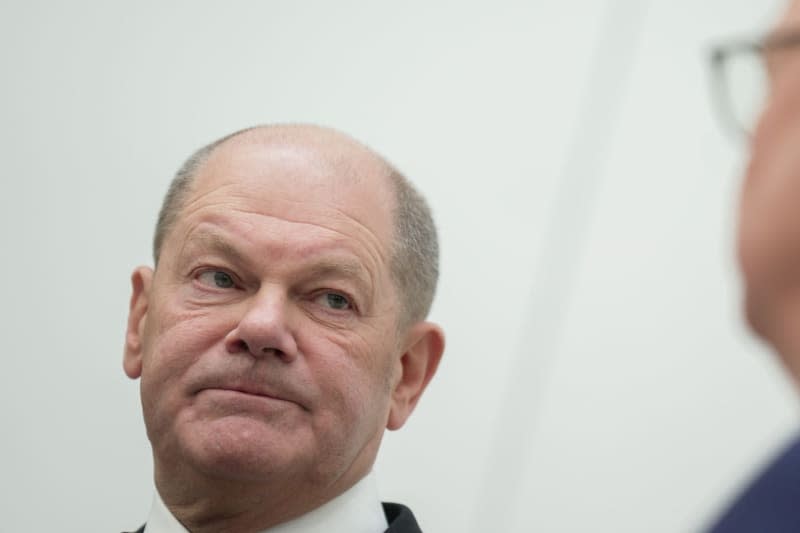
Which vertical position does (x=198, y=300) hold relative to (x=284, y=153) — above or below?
below

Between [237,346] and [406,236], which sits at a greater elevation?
[406,236]

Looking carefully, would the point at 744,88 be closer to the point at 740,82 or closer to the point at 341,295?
the point at 740,82

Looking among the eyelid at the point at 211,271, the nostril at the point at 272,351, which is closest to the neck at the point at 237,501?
the nostril at the point at 272,351

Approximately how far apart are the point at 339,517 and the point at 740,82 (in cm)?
127

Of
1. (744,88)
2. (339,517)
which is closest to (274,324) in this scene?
(339,517)

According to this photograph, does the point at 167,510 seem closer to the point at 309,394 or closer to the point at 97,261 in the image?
the point at 309,394

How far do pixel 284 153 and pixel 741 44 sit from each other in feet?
4.16

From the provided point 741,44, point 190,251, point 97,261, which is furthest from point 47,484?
point 741,44

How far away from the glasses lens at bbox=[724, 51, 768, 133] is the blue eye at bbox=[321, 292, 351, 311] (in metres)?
1.14

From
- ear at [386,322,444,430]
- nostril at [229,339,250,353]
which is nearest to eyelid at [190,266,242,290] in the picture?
nostril at [229,339,250,353]

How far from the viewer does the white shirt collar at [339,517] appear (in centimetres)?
201

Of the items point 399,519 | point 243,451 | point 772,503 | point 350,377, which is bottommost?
point 399,519

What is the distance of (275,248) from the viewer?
199 centimetres

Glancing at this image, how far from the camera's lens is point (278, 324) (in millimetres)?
1908
